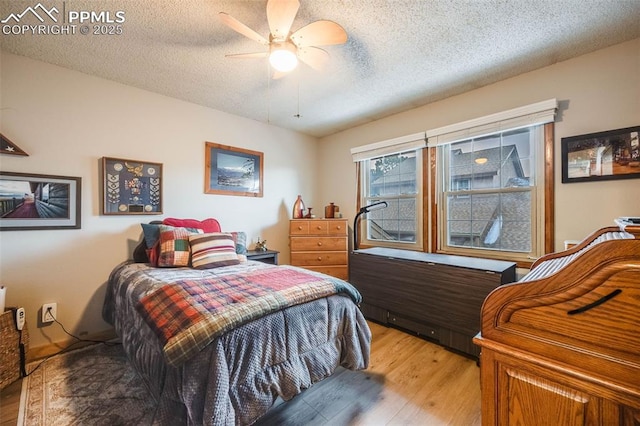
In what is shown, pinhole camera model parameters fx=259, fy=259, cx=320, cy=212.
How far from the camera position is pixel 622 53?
1.90 meters

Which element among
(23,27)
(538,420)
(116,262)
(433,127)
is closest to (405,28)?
(433,127)

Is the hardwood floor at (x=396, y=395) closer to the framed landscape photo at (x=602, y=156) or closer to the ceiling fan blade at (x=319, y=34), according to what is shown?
the framed landscape photo at (x=602, y=156)

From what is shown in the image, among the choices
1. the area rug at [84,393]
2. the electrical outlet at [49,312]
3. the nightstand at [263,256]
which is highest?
the nightstand at [263,256]

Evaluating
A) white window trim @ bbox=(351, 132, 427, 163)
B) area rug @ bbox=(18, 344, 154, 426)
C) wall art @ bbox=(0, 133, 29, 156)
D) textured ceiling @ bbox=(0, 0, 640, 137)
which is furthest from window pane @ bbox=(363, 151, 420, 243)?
wall art @ bbox=(0, 133, 29, 156)

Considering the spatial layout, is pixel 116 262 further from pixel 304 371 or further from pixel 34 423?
pixel 304 371

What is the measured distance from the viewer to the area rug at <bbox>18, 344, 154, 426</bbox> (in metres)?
1.50

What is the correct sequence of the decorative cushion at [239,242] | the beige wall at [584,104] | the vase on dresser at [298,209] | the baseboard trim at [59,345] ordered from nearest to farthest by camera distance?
1. the beige wall at [584,104]
2. the baseboard trim at [59,345]
3. the decorative cushion at [239,242]
4. the vase on dresser at [298,209]

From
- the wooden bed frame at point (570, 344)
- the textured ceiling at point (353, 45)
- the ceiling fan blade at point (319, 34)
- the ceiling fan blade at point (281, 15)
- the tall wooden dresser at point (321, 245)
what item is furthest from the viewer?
the tall wooden dresser at point (321, 245)

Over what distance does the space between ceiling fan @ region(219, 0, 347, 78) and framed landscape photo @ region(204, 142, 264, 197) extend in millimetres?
1646

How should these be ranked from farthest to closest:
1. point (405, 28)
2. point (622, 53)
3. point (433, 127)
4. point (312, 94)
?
point (433, 127) < point (312, 94) < point (622, 53) < point (405, 28)

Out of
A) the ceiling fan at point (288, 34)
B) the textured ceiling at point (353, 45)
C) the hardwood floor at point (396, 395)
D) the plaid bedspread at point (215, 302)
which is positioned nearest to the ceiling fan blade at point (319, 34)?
the ceiling fan at point (288, 34)

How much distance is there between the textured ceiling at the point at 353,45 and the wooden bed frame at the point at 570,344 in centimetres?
169

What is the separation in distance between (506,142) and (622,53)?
89 cm

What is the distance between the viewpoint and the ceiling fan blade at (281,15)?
4.47 feet
